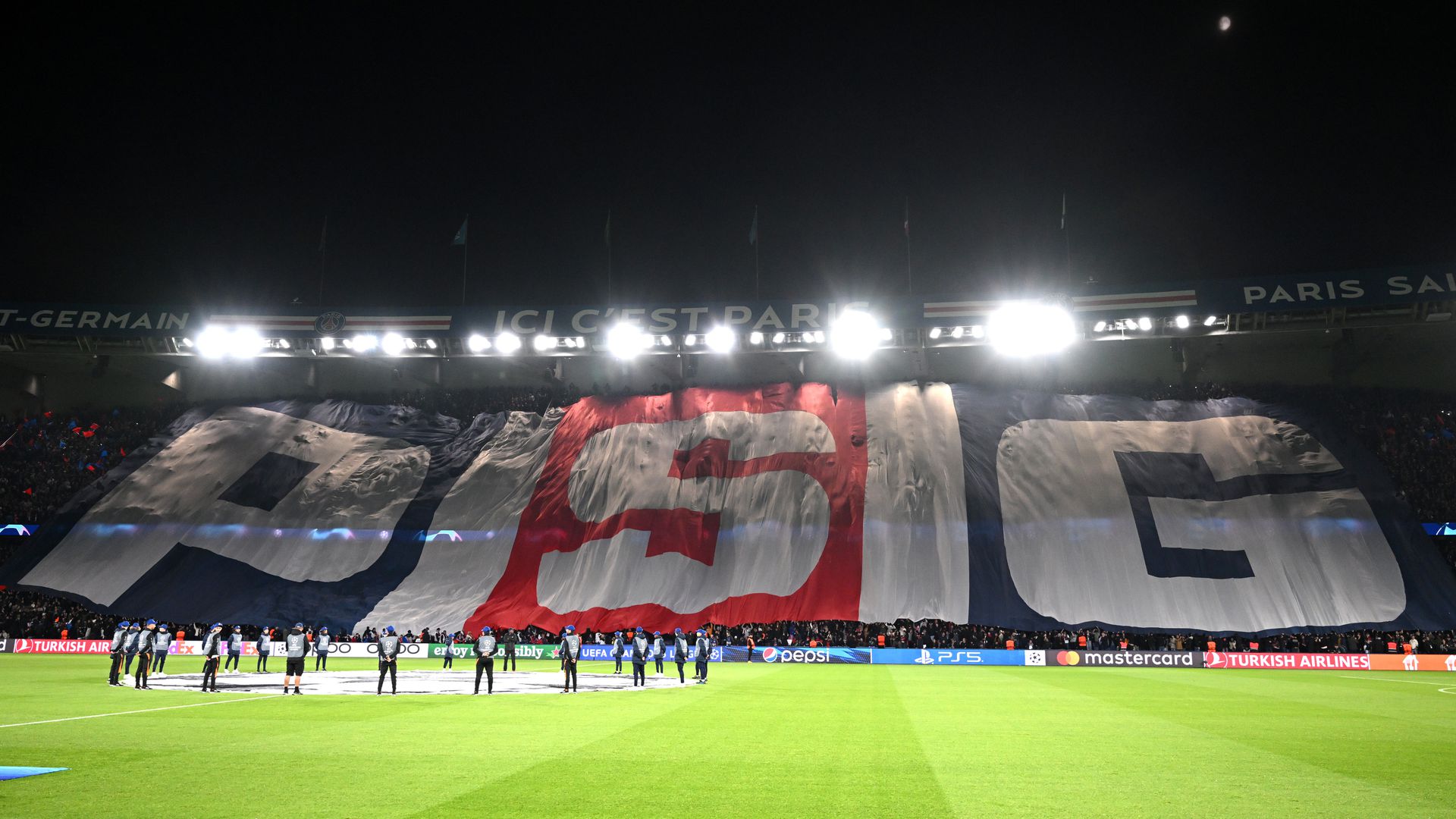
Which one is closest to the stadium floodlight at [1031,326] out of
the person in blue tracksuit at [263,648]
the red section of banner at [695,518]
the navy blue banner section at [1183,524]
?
the navy blue banner section at [1183,524]

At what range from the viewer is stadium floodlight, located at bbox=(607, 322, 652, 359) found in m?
47.1

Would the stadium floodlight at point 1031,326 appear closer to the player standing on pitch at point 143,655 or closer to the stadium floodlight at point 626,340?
the stadium floodlight at point 626,340

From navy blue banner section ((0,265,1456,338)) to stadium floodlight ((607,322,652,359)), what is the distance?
1.46 feet

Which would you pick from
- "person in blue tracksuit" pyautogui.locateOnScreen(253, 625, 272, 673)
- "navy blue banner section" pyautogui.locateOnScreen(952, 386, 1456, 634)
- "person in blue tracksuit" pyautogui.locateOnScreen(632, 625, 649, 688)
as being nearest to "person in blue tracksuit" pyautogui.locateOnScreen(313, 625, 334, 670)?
"person in blue tracksuit" pyautogui.locateOnScreen(253, 625, 272, 673)

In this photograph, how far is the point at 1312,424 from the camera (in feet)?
148

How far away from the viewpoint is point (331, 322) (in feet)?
156

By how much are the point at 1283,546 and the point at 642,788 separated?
134ft

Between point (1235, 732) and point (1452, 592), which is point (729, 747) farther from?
point (1452, 592)

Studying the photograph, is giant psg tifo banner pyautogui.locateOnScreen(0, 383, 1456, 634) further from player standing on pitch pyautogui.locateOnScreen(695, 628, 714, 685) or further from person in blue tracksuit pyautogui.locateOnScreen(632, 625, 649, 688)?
person in blue tracksuit pyautogui.locateOnScreen(632, 625, 649, 688)

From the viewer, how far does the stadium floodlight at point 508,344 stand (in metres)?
48.7

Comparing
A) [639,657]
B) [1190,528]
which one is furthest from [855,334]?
[639,657]

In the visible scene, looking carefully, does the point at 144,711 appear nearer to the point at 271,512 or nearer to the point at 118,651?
the point at 118,651

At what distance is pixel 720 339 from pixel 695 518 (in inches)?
373

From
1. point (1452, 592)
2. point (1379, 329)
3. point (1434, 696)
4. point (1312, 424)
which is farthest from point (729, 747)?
point (1379, 329)
